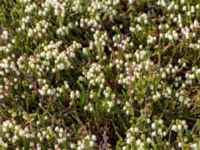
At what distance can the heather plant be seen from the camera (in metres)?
3.19

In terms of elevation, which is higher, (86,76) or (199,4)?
(199,4)

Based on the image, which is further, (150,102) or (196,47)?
(196,47)

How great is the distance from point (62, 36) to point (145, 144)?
129 centimetres

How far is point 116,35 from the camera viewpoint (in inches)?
145

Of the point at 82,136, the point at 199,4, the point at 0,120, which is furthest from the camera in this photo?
the point at 199,4

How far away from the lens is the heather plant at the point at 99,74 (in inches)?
125

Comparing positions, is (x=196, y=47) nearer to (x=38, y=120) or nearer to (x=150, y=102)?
(x=150, y=102)

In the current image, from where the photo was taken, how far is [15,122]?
131 inches

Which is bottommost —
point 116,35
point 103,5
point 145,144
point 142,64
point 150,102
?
point 145,144

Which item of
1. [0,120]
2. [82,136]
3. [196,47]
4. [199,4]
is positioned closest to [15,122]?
[0,120]

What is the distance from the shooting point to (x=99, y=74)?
3473 mm

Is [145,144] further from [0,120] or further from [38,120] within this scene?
[0,120]

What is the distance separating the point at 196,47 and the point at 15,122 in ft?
4.86

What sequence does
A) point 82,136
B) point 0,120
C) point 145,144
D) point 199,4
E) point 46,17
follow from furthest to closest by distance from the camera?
point 46,17, point 199,4, point 0,120, point 82,136, point 145,144
